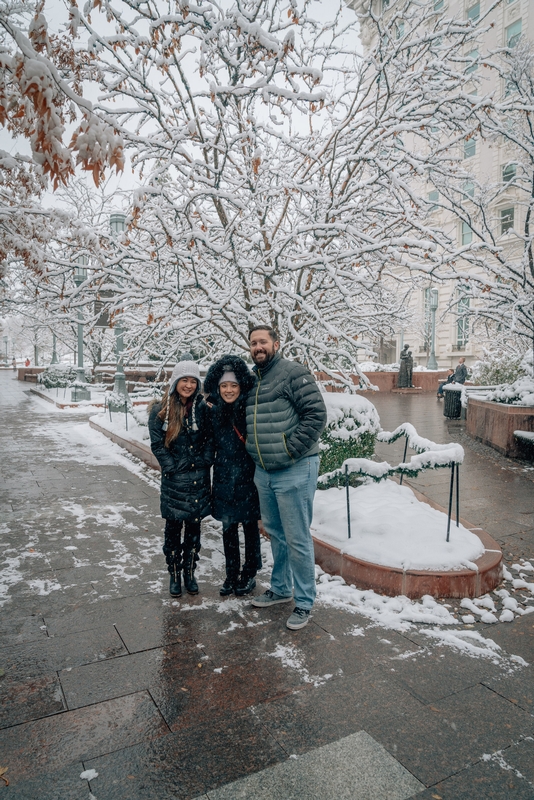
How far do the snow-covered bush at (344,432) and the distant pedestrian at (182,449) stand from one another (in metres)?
2.15

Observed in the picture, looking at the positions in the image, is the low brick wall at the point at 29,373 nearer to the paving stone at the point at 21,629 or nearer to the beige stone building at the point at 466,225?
the beige stone building at the point at 466,225

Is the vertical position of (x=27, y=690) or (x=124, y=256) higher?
(x=124, y=256)

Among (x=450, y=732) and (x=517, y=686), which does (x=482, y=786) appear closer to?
(x=450, y=732)

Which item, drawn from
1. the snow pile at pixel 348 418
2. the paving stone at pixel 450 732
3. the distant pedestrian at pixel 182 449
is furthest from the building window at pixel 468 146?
the paving stone at pixel 450 732

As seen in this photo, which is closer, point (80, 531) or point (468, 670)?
point (468, 670)

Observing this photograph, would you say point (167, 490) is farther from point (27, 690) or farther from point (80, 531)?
point (80, 531)

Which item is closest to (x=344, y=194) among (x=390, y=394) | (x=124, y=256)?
(x=124, y=256)

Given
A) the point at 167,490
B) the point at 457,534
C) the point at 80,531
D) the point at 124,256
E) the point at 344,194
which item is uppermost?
the point at 344,194

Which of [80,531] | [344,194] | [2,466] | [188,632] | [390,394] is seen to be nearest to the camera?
[188,632]

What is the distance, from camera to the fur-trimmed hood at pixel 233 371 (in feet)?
13.1

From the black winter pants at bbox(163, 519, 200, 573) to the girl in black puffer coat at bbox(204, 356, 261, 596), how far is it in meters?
0.24

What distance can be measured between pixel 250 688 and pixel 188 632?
76cm

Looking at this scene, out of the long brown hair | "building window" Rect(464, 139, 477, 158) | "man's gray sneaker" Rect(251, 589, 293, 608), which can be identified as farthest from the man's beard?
"building window" Rect(464, 139, 477, 158)

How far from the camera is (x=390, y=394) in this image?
2342cm
